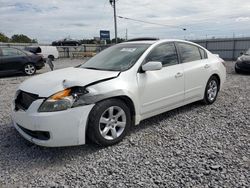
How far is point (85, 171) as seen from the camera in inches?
113

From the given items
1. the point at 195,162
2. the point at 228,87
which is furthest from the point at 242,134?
the point at 228,87

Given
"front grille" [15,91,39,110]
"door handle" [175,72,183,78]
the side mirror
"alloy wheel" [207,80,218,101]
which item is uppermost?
the side mirror

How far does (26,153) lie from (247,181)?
2.79 metres

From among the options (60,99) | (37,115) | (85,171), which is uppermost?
(60,99)

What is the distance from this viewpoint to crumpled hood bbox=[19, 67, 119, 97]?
10.5ft

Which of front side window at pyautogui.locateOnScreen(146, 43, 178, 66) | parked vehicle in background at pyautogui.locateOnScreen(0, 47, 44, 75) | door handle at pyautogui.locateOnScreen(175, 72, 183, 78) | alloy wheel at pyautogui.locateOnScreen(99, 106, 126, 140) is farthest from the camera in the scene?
parked vehicle in background at pyautogui.locateOnScreen(0, 47, 44, 75)

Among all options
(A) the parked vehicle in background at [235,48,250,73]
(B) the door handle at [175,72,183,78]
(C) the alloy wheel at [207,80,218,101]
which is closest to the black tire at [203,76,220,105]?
(C) the alloy wheel at [207,80,218,101]

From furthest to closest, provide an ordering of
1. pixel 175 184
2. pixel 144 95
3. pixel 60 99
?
pixel 144 95
pixel 60 99
pixel 175 184

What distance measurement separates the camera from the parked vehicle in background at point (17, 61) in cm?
1055

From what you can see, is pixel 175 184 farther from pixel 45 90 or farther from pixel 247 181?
pixel 45 90

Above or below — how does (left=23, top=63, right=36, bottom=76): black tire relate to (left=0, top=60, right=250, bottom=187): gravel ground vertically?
above

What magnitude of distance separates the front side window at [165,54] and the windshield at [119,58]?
0.17m

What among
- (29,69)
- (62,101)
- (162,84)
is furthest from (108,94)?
(29,69)

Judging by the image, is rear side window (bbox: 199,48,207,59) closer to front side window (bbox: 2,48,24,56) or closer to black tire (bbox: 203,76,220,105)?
black tire (bbox: 203,76,220,105)
